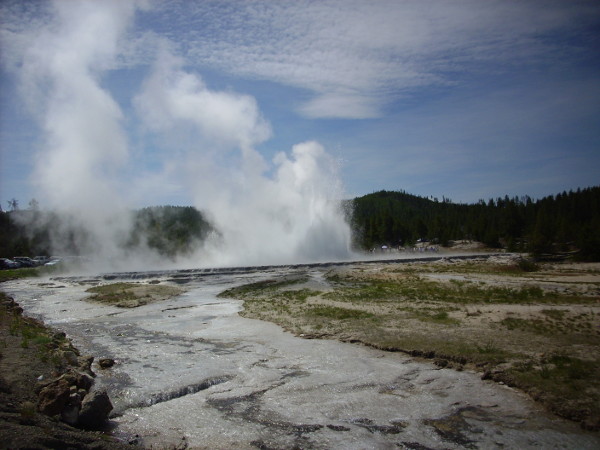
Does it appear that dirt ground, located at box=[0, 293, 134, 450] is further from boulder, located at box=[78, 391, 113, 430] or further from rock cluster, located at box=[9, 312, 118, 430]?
boulder, located at box=[78, 391, 113, 430]

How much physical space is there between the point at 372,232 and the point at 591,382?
99833 millimetres

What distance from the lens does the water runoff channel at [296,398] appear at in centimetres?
870

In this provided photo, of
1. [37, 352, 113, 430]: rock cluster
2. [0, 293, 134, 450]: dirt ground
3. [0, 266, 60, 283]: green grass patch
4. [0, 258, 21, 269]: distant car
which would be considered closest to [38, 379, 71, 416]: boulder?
[37, 352, 113, 430]: rock cluster

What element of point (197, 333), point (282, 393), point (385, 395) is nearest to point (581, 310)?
point (385, 395)

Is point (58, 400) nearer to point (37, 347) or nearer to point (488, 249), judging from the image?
point (37, 347)

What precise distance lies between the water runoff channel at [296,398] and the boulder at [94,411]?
408 millimetres

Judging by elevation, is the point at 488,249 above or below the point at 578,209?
below

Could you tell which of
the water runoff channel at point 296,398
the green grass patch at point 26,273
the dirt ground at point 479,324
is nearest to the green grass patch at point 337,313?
the dirt ground at point 479,324

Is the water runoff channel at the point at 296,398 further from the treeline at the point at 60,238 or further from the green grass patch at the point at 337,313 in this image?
the treeline at the point at 60,238

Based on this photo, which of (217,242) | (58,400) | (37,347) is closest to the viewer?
(58,400)

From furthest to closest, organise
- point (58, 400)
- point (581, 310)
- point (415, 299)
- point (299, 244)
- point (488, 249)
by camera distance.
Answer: point (488, 249), point (299, 244), point (415, 299), point (581, 310), point (58, 400)

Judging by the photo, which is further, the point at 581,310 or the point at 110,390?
the point at 581,310

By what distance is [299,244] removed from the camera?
210 feet

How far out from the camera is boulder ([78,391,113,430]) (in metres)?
8.91
